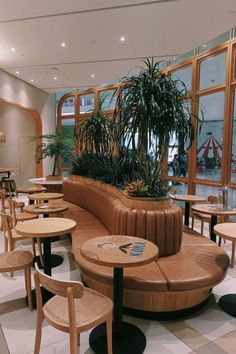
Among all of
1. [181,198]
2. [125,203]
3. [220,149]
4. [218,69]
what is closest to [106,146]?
[181,198]

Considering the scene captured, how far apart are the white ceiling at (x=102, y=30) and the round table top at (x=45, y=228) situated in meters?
3.64

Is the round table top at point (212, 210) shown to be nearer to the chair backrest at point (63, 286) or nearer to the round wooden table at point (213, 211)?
the round wooden table at point (213, 211)

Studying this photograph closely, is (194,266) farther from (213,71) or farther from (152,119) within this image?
(213,71)

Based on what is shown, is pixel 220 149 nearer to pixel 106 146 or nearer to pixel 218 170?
pixel 218 170

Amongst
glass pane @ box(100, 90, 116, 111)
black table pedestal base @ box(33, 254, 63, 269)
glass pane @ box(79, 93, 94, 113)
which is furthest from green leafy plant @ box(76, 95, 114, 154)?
glass pane @ box(79, 93, 94, 113)

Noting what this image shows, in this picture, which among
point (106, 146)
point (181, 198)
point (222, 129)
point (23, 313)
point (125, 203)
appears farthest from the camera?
point (222, 129)

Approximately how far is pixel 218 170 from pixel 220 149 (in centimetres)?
47

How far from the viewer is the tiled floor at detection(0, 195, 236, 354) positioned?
2176mm

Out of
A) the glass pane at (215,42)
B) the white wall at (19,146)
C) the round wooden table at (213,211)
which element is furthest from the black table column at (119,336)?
the white wall at (19,146)

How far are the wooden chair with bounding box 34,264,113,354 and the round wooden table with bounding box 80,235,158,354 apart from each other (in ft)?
0.75

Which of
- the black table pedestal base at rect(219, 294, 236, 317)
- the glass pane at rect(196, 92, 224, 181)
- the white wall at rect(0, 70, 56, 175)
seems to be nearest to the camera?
the black table pedestal base at rect(219, 294, 236, 317)

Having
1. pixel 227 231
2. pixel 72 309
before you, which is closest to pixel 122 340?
pixel 72 309

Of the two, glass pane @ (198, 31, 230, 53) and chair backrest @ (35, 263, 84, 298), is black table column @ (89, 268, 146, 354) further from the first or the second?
glass pane @ (198, 31, 230, 53)

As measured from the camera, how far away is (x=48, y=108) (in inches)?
434
